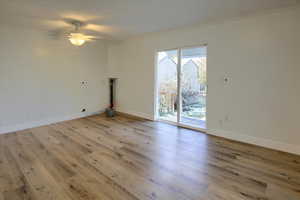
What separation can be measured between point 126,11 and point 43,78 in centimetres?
292

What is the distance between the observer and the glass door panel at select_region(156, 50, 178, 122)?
4516 mm

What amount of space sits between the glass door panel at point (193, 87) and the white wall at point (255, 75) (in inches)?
8.8

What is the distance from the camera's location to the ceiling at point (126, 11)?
103 inches

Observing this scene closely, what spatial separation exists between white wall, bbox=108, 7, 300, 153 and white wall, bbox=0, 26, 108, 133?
9.03ft

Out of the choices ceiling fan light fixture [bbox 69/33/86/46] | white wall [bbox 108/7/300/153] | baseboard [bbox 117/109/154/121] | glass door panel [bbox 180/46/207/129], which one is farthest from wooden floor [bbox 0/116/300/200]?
ceiling fan light fixture [bbox 69/33/86/46]

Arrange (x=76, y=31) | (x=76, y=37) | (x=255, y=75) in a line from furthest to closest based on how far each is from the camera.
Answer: (x=76, y=31), (x=76, y=37), (x=255, y=75)

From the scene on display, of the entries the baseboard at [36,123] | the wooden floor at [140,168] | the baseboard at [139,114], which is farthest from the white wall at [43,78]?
the baseboard at [139,114]

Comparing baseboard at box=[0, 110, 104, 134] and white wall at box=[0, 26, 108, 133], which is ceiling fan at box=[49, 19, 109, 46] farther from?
baseboard at box=[0, 110, 104, 134]

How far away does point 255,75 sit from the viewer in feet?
10.5

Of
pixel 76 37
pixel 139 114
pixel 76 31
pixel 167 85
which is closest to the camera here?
pixel 76 37

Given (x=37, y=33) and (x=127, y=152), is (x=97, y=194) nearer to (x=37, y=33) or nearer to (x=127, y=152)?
(x=127, y=152)

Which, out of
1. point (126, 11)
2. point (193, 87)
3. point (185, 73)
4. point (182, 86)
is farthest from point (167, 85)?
point (126, 11)

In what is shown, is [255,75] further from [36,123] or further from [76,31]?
[36,123]

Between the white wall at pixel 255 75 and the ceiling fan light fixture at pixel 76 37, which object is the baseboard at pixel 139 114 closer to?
the white wall at pixel 255 75
